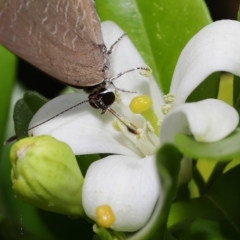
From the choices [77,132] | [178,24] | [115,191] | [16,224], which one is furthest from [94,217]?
[178,24]

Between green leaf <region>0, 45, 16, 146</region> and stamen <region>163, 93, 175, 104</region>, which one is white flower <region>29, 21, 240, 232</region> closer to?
stamen <region>163, 93, 175, 104</region>

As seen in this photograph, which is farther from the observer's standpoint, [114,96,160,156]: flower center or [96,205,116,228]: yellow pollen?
[114,96,160,156]: flower center

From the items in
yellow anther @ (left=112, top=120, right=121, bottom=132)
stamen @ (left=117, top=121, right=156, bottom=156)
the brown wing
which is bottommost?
stamen @ (left=117, top=121, right=156, bottom=156)

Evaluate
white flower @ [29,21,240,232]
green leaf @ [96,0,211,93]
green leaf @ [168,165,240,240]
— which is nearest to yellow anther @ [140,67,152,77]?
white flower @ [29,21,240,232]

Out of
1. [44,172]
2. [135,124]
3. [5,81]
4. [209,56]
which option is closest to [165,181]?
[44,172]

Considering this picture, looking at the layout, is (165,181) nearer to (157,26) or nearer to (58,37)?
(58,37)

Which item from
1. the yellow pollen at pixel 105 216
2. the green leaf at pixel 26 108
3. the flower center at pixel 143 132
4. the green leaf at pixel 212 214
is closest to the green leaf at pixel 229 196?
the green leaf at pixel 212 214
